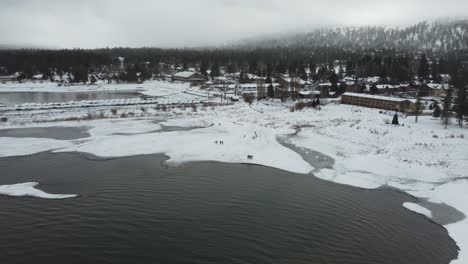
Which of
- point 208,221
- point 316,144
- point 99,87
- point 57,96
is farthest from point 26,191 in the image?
point 99,87

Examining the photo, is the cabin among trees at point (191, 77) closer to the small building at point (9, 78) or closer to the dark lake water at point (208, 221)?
the small building at point (9, 78)

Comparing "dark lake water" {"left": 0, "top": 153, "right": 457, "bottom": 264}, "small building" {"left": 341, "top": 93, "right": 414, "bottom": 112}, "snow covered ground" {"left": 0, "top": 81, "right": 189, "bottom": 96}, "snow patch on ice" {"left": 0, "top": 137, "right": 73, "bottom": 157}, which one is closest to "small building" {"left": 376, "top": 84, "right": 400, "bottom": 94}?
"small building" {"left": 341, "top": 93, "right": 414, "bottom": 112}

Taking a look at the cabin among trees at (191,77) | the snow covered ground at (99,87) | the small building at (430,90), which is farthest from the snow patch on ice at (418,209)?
the cabin among trees at (191,77)

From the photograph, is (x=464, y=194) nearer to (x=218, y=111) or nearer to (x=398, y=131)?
(x=398, y=131)

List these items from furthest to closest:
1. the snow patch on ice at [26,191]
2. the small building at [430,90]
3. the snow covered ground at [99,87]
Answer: the snow covered ground at [99,87] < the small building at [430,90] < the snow patch on ice at [26,191]

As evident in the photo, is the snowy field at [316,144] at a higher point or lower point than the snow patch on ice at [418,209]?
higher

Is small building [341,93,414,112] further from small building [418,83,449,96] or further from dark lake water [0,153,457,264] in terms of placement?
dark lake water [0,153,457,264]

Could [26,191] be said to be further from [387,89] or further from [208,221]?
[387,89]

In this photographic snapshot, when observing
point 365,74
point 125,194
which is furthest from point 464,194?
point 365,74
